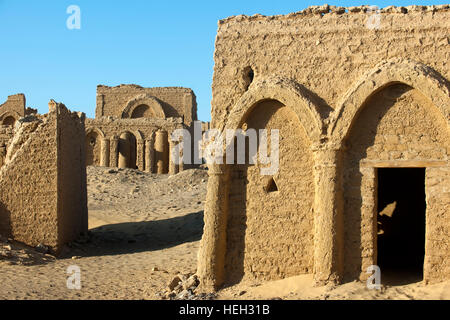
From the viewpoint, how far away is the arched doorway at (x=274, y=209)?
8.10m

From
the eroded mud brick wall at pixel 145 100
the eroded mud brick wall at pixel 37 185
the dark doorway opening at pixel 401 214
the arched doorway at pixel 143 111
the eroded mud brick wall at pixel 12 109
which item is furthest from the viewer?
the eroded mud brick wall at pixel 12 109

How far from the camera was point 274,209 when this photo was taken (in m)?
8.26

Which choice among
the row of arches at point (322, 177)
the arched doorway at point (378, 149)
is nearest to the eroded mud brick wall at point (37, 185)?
the row of arches at point (322, 177)

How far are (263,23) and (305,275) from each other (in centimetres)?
414

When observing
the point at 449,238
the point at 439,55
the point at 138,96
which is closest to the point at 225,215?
the point at 449,238

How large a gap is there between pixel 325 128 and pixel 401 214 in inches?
189

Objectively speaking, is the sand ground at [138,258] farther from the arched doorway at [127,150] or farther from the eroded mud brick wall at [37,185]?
the arched doorway at [127,150]

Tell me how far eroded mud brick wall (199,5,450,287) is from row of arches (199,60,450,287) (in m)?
0.02

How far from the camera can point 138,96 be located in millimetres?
29656

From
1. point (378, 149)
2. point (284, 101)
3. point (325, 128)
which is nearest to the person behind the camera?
point (378, 149)

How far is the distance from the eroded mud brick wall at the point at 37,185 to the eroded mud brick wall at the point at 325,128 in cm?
481

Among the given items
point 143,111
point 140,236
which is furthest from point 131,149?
point 140,236

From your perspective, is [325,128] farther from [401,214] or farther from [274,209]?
[401,214]

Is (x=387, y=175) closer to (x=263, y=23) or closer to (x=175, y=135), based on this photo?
(x=263, y=23)
